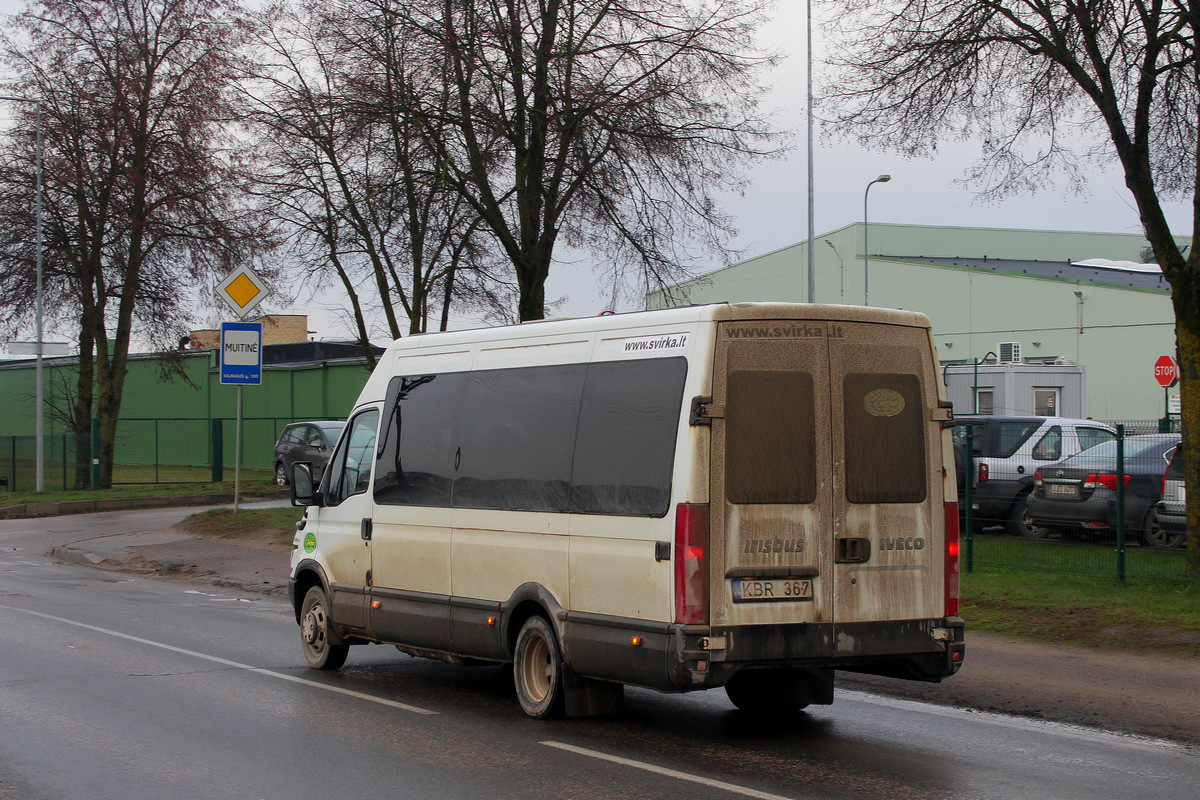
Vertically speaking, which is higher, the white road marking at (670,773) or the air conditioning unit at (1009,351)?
the air conditioning unit at (1009,351)

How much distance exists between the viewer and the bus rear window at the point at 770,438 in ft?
23.1

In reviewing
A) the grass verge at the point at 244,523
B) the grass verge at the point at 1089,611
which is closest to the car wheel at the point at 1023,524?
the grass verge at the point at 1089,611

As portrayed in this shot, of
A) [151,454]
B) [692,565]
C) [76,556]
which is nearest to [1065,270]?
[151,454]

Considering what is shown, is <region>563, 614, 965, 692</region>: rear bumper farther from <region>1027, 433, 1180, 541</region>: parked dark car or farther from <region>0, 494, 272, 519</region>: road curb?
<region>0, 494, 272, 519</region>: road curb

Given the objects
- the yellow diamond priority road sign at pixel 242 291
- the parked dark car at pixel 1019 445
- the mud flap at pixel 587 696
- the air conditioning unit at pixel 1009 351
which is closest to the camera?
the mud flap at pixel 587 696

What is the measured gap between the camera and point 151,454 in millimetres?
45625

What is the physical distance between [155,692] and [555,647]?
312 centimetres

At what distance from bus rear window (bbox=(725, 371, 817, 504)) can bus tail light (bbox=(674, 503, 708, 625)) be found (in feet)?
0.83

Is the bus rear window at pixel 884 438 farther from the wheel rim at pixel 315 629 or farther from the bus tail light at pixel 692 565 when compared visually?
the wheel rim at pixel 315 629

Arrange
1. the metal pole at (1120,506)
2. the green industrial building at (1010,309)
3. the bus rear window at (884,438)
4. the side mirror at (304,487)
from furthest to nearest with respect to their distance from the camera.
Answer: the green industrial building at (1010,309)
the metal pole at (1120,506)
the side mirror at (304,487)
the bus rear window at (884,438)

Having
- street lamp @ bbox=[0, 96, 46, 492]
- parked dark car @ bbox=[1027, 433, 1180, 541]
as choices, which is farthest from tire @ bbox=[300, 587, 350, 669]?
street lamp @ bbox=[0, 96, 46, 492]

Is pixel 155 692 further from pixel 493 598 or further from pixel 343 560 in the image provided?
pixel 493 598

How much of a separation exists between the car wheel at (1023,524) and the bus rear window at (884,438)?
25.5 feet

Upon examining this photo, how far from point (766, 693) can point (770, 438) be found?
7.11ft
